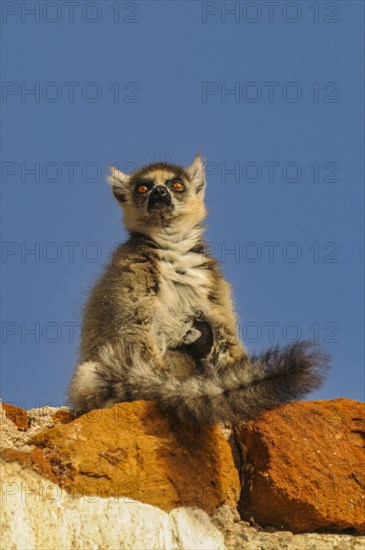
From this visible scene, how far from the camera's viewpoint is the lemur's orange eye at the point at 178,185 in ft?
35.8

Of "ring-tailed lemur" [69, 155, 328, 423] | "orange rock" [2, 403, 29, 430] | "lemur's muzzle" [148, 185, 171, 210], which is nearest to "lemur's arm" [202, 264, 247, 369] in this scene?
"ring-tailed lemur" [69, 155, 328, 423]

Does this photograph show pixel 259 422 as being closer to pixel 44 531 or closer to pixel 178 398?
pixel 178 398

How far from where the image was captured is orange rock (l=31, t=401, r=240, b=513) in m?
6.78

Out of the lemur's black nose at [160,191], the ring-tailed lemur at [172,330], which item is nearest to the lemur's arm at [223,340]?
the ring-tailed lemur at [172,330]

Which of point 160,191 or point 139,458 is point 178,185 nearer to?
point 160,191

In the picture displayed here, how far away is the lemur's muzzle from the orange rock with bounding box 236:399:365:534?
3.52 metres

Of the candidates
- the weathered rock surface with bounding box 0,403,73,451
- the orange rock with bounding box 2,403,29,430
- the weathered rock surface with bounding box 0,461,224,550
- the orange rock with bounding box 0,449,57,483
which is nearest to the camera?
the weathered rock surface with bounding box 0,461,224,550

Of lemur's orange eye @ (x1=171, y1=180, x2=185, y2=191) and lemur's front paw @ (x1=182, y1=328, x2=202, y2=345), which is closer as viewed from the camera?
lemur's front paw @ (x1=182, y1=328, x2=202, y2=345)

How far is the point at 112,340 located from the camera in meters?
9.15

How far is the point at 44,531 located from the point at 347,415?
3.45 m

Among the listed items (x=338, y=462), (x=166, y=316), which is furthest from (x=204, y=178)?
(x=338, y=462)

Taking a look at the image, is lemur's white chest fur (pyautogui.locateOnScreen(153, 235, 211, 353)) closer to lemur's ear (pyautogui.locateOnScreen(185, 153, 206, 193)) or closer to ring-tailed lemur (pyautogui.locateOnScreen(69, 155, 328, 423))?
ring-tailed lemur (pyautogui.locateOnScreen(69, 155, 328, 423))

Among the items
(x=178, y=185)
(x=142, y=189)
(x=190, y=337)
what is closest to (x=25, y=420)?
(x=190, y=337)

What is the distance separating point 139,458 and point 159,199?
4.30 m
